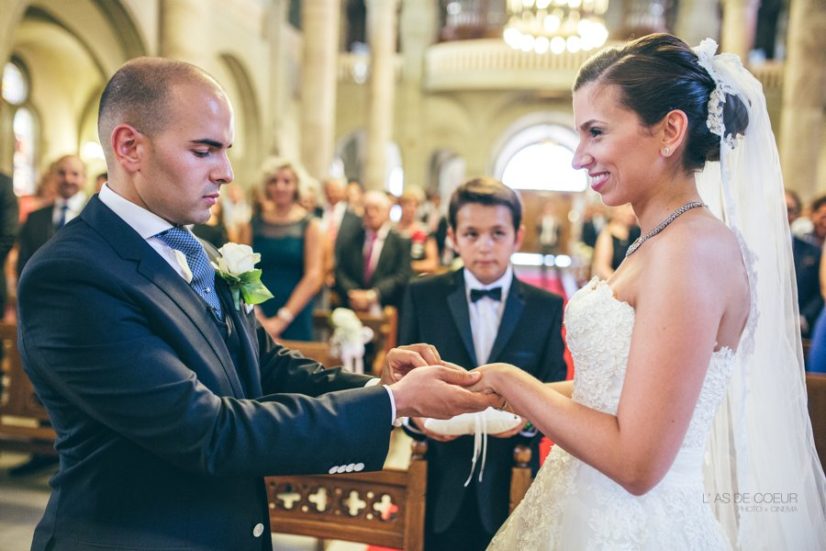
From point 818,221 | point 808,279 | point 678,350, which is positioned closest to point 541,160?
point 818,221

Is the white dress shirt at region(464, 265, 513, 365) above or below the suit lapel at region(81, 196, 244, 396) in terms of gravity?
below

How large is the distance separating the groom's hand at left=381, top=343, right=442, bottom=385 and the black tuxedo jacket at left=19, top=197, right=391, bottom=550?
0.43 m

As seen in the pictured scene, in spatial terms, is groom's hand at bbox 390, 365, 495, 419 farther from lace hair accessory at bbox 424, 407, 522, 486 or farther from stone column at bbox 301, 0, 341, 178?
stone column at bbox 301, 0, 341, 178

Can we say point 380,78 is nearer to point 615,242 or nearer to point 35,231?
point 615,242

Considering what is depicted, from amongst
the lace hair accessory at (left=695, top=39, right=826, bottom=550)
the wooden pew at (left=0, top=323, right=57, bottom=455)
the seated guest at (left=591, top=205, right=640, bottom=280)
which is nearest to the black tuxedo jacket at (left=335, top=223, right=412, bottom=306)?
the seated guest at (left=591, top=205, right=640, bottom=280)

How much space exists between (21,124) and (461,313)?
48.8 ft

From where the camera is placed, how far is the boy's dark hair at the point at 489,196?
310cm

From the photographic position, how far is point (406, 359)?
231 cm

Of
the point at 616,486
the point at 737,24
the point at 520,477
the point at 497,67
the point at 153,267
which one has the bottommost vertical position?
the point at 520,477

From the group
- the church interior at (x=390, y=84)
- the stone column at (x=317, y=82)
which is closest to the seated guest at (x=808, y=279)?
the church interior at (x=390, y=84)

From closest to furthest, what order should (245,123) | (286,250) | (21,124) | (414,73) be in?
(286,250) < (21,124) < (245,123) < (414,73)

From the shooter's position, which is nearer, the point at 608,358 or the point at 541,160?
the point at 608,358

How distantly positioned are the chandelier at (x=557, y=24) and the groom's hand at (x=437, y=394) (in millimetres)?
12342

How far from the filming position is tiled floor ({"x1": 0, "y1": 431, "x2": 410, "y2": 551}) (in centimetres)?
393
